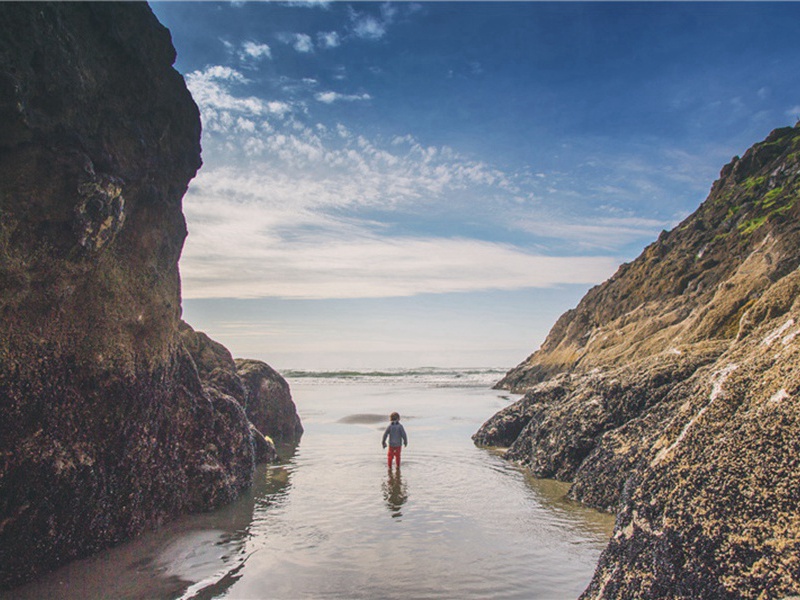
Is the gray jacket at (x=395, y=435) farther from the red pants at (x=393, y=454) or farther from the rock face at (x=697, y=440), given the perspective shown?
the rock face at (x=697, y=440)

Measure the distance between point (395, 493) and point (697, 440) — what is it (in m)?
8.59

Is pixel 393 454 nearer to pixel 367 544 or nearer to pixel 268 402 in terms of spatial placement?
pixel 367 544

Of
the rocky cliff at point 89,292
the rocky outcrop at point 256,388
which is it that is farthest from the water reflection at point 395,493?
the rocky outcrop at point 256,388

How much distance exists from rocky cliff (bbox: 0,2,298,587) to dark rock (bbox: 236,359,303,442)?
903cm

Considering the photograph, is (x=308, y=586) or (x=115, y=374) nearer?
(x=308, y=586)

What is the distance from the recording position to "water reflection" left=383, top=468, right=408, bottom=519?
1095 centimetres

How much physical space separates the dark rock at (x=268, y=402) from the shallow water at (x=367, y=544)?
194 inches

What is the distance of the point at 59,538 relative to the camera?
279 inches

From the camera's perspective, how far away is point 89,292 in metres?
8.13

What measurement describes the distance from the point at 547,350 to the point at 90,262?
194 feet

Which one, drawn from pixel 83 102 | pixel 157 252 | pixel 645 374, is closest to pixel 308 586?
pixel 157 252

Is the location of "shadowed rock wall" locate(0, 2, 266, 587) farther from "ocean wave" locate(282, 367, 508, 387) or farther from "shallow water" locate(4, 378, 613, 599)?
"ocean wave" locate(282, 367, 508, 387)

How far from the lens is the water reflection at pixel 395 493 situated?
11.0 m

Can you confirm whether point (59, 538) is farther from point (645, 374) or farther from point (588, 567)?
point (645, 374)
